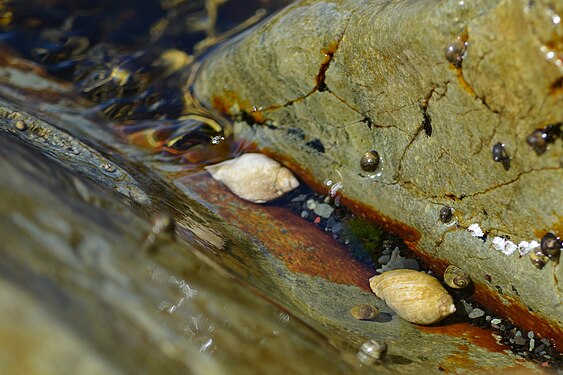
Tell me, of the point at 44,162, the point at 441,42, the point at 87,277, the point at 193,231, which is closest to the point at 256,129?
the point at 193,231

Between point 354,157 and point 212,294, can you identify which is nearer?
point 212,294

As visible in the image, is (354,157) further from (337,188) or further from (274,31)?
(274,31)

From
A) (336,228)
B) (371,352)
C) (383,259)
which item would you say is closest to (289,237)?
(336,228)

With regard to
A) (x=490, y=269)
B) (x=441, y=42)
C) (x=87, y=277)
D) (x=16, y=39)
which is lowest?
(x=16, y=39)

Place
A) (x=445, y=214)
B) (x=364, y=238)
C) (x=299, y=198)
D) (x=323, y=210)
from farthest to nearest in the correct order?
(x=299, y=198), (x=323, y=210), (x=364, y=238), (x=445, y=214)

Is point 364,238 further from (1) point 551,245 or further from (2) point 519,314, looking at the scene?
(1) point 551,245

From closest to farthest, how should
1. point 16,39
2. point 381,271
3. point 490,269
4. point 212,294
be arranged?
point 212,294
point 490,269
point 381,271
point 16,39

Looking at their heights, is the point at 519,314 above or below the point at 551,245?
below
